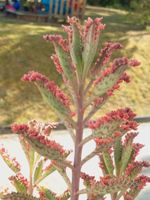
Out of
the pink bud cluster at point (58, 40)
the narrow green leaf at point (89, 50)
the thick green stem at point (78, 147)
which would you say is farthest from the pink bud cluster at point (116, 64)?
A: the pink bud cluster at point (58, 40)

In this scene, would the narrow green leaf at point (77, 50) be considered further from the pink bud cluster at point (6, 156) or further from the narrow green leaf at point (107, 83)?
the pink bud cluster at point (6, 156)

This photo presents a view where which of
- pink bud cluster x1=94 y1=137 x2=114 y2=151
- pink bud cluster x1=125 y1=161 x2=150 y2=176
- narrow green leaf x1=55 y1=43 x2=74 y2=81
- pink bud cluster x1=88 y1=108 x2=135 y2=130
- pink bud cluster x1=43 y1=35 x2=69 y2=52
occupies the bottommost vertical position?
pink bud cluster x1=125 y1=161 x2=150 y2=176

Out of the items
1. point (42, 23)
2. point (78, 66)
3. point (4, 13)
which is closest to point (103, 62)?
point (78, 66)

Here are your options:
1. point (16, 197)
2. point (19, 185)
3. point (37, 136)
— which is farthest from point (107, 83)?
point (19, 185)

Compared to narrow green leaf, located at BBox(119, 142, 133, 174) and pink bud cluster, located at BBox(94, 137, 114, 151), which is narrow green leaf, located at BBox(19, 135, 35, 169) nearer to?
narrow green leaf, located at BBox(119, 142, 133, 174)

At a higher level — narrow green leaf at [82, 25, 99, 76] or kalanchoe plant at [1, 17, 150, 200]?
narrow green leaf at [82, 25, 99, 76]

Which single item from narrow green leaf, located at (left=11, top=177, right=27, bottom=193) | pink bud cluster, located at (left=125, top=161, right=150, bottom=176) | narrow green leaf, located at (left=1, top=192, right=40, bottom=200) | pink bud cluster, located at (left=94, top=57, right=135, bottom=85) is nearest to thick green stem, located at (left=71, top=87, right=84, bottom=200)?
pink bud cluster, located at (left=94, top=57, right=135, bottom=85)
